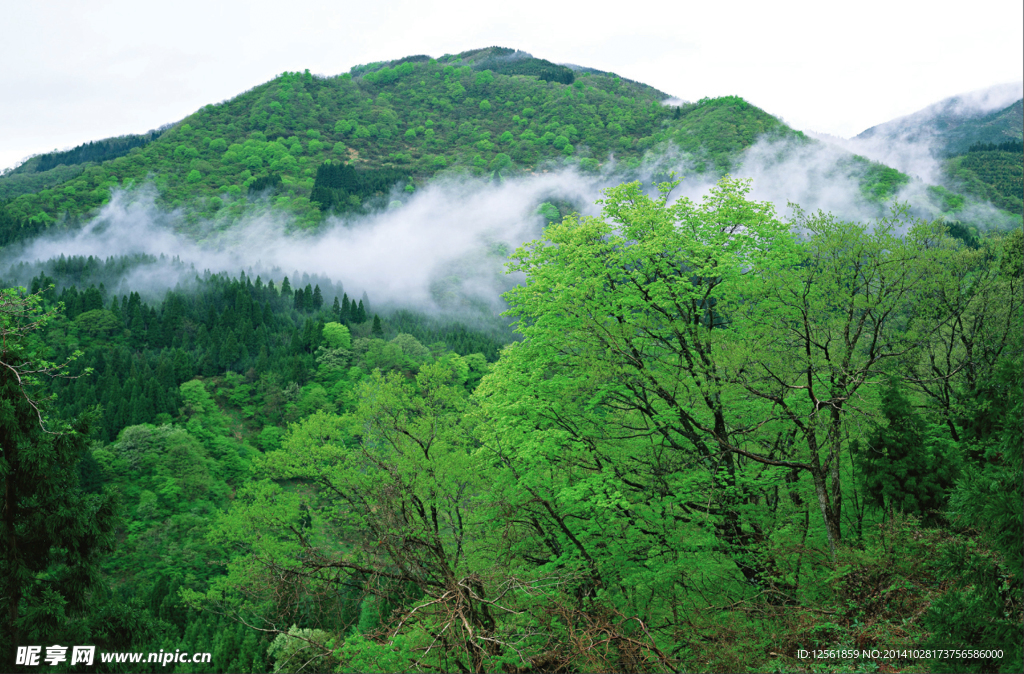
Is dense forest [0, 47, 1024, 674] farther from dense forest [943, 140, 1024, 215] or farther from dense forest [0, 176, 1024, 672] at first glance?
dense forest [943, 140, 1024, 215]

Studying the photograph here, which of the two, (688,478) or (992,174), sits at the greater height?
(992,174)

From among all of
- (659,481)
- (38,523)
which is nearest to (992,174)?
(659,481)

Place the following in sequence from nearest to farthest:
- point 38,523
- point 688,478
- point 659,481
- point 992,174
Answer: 1. point 38,523
2. point 688,478
3. point 659,481
4. point 992,174

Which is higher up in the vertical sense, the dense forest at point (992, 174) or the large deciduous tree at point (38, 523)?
the dense forest at point (992, 174)

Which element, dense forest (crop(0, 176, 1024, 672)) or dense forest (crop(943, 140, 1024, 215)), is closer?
dense forest (crop(0, 176, 1024, 672))

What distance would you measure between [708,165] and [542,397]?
18844 centimetres

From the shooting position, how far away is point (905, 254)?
1289 centimetres

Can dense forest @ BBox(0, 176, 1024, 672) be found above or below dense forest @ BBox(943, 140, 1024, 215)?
below

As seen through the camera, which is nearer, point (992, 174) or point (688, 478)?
point (688, 478)

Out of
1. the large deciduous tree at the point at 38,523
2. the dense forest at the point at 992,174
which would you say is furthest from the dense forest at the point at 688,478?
the dense forest at the point at 992,174

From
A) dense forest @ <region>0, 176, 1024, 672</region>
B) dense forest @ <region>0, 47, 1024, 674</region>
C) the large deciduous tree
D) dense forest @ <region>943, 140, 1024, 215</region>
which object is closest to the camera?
dense forest @ <region>0, 47, 1024, 674</region>

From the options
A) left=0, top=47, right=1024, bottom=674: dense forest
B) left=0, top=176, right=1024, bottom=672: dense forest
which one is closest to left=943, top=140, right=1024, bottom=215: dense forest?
left=0, top=47, right=1024, bottom=674: dense forest

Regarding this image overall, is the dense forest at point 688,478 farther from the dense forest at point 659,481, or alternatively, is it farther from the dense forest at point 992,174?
the dense forest at point 992,174

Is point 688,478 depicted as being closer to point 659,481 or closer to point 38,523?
point 659,481
